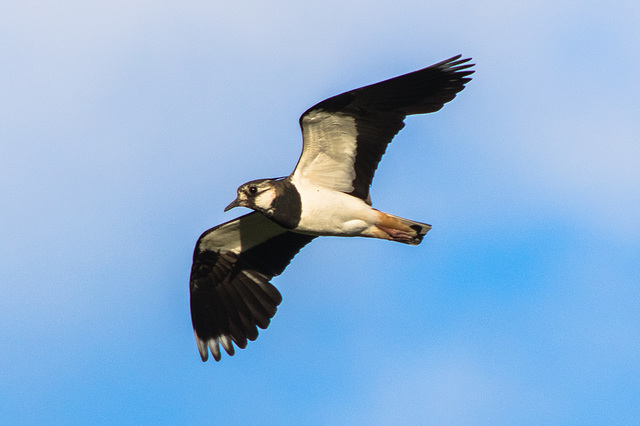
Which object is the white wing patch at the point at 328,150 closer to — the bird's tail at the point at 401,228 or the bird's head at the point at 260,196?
→ the bird's head at the point at 260,196

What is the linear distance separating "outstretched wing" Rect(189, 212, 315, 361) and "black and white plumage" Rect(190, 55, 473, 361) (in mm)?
13

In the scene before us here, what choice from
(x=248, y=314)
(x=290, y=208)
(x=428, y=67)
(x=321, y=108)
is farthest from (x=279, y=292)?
(x=428, y=67)

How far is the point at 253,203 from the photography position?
1198cm

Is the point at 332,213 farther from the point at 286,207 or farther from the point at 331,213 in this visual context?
the point at 286,207

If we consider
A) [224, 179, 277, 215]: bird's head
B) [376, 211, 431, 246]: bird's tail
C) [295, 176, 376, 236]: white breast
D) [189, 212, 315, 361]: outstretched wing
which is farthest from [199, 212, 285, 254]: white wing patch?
[376, 211, 431, 246]: bird's tail

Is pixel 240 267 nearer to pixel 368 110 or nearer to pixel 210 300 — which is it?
pixel 210 300

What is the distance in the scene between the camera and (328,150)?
40.2 ft

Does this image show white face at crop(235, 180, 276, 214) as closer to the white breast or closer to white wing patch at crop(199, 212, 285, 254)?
the white breast

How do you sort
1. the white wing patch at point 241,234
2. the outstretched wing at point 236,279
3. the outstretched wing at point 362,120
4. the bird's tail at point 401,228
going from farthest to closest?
1. the outstretched wing at point 236,279
2. the white wing patch at point 241,234
3. the bird's tail at point 401,228
4. the outstretched wing at point 362,120

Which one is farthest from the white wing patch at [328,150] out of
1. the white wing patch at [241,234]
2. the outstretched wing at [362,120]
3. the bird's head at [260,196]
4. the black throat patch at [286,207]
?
the white wing patch at [241,234]

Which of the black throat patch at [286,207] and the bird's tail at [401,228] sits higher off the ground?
the black throat patch at [286,207]

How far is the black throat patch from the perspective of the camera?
11.9 metres

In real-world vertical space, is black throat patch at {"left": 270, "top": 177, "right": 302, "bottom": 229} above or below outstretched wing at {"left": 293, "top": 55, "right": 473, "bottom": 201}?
below

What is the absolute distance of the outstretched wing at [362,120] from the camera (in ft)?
38.8
